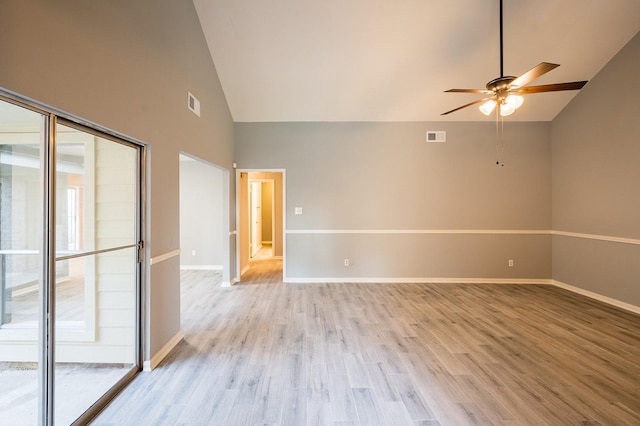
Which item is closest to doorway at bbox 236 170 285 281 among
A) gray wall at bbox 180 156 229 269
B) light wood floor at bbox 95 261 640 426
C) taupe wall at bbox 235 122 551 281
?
taupe wall at bbox 235 122 551 281

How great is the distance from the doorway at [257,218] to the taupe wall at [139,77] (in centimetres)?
187

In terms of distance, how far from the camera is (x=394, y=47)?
3812 millimetres

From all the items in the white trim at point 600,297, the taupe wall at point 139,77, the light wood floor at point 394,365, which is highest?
the taupe wall at point 139,77

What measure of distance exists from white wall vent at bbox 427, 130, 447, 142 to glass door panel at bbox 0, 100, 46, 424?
17.3 feet

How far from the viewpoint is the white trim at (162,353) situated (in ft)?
8.07

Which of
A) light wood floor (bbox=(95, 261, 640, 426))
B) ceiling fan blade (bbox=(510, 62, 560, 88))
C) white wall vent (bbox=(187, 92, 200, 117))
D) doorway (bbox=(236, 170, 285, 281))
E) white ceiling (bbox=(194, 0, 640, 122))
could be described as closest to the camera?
light wood floor (bbox=(95, 261, 640, 426))

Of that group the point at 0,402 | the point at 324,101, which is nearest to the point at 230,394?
the point at 0,402

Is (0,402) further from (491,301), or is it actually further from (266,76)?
(491,301)

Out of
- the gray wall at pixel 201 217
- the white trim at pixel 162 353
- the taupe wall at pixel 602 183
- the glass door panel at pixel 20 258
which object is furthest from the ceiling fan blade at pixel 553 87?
the gray wall at pixel 201 217

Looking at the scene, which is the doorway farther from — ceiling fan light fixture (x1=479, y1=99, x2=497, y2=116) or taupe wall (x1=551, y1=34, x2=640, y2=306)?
taupe wall (x1=551, y1=34, x2=640, y2=306)

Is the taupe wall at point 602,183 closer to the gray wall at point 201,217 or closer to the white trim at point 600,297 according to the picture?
the white trim at point 600,297

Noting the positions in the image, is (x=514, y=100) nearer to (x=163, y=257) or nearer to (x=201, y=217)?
(x=163, y=257)

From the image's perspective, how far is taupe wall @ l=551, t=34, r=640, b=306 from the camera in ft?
12.5

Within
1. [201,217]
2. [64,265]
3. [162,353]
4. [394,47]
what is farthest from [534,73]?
[201,217]
